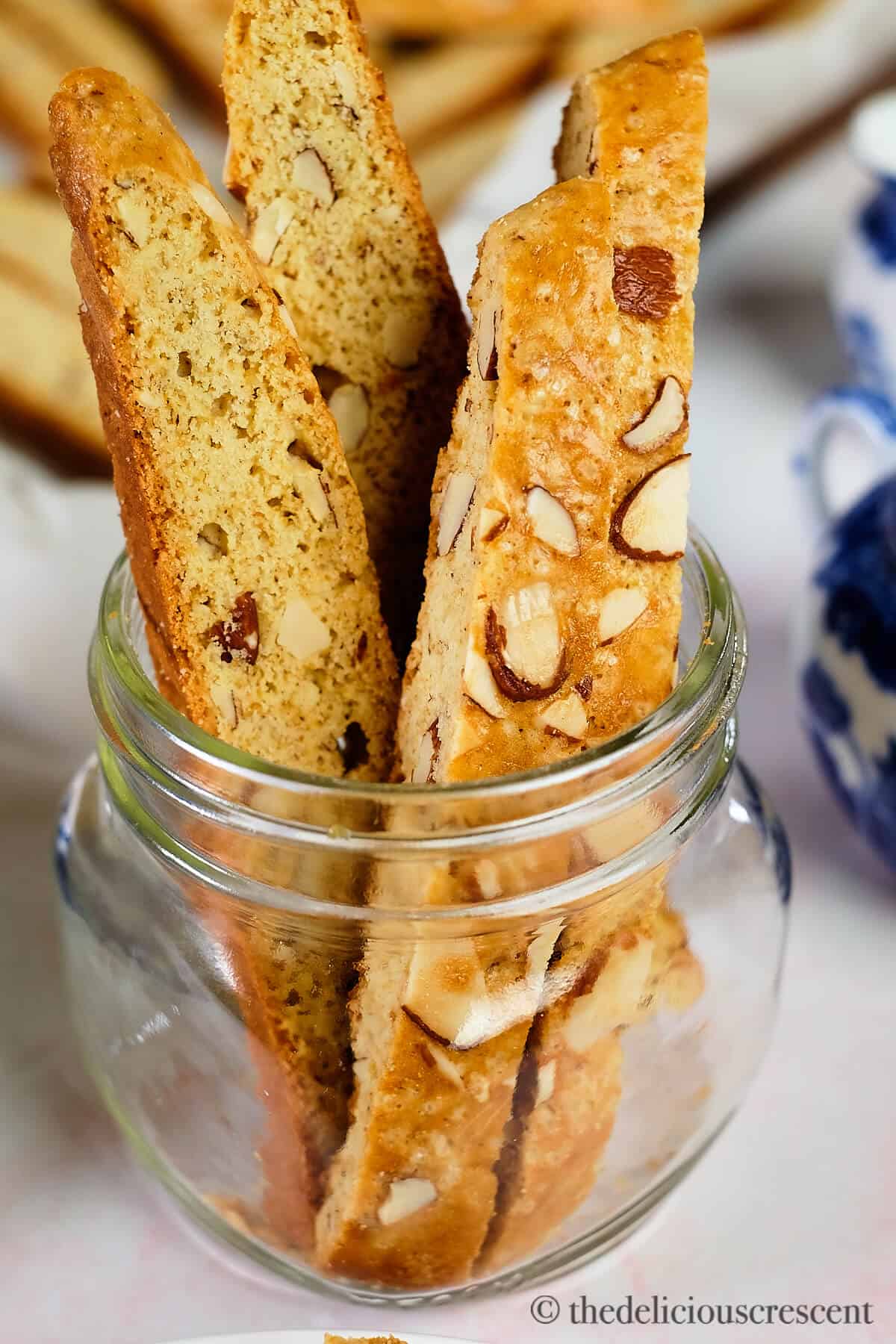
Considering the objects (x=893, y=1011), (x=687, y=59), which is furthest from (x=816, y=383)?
(x=687, y=59)

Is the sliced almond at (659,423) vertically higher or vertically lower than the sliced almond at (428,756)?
higher

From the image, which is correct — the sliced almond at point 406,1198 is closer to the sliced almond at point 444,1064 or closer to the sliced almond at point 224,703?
the sliced almond at point 444,1064

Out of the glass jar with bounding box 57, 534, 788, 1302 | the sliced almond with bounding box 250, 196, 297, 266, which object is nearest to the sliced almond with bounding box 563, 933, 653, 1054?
the glass jar with bounding box 57, 534, 788, 1302

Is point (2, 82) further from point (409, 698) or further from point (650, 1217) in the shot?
point (650, 1217)

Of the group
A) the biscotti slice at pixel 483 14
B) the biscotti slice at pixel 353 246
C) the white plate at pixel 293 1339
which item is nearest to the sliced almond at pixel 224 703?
the biscotti slice at pixel 353 246

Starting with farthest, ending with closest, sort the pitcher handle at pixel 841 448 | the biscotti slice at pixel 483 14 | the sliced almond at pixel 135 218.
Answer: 1. the biscotti slice at pixel 483 14
2. the pitcher handle at pixel 841 448
3. the sliced almond at pixel 135 218

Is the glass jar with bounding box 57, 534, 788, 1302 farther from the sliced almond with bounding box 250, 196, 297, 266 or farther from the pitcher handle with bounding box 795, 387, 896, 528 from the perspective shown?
the pitcher handle with bounding box 795, 387, 896, 528
